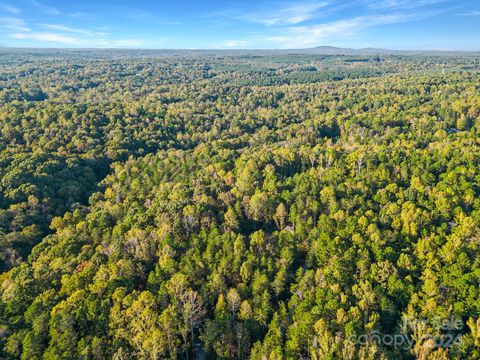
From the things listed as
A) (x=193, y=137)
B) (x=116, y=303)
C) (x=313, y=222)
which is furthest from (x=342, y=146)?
(x=116, y=303)

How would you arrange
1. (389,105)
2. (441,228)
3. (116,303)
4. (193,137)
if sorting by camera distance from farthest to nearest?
(389,105)
(193,137)
(441,228)
(116,303)

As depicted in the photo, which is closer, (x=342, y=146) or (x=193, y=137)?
(x=342, y=146)

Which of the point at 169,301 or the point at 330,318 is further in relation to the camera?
the point at 169,301

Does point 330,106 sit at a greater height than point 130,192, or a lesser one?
greater

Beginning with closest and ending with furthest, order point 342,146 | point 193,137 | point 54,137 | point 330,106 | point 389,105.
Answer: point 342,146
point 54,137
point 193,137
point 389,105
point 330,106

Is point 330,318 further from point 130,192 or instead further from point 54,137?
point 54,137

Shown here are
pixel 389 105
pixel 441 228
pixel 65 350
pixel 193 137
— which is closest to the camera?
pixel 65 350

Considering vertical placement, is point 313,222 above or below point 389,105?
below

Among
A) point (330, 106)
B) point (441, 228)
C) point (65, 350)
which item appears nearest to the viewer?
point (65, 350)

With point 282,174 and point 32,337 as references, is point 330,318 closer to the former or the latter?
point 32,337

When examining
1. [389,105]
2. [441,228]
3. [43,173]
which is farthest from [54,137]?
[389,105]
